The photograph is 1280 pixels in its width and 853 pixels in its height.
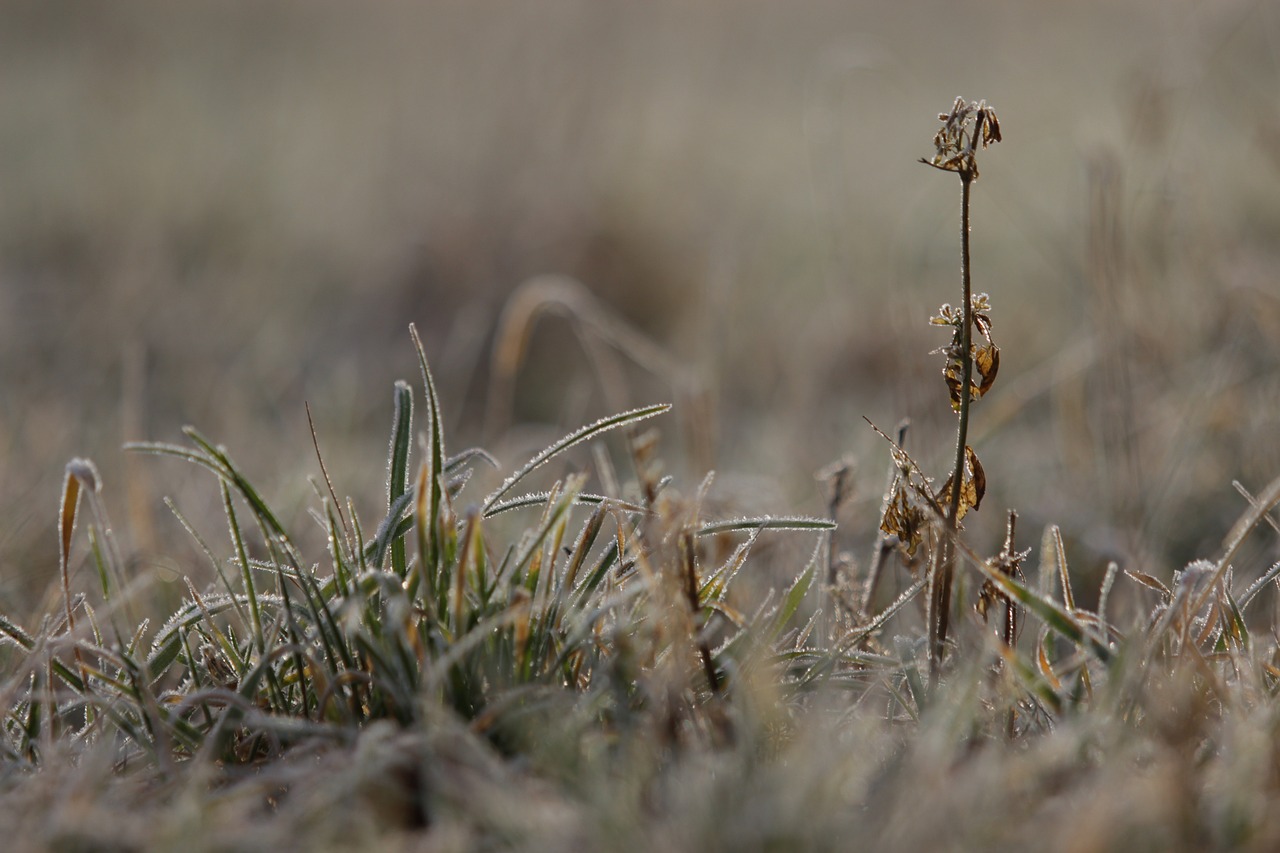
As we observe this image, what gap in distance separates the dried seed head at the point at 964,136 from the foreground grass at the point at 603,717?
0.36 meters

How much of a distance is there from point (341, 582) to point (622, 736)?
1.19ft

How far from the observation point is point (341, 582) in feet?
3.87

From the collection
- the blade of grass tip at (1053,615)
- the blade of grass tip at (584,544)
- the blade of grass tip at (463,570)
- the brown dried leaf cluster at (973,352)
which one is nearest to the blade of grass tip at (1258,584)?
the blade of grass tip at (1053,615)

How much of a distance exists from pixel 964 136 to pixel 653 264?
148 inches

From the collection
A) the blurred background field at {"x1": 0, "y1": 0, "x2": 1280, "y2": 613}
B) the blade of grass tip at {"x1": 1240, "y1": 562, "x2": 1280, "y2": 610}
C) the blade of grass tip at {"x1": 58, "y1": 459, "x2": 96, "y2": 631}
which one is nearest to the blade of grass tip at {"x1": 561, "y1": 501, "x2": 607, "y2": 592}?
the blade of grass tip at {"x1": 58, "y1": 459, "x2": 96, "y2": 631}

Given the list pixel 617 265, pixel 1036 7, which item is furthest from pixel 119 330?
pixel 1036 7

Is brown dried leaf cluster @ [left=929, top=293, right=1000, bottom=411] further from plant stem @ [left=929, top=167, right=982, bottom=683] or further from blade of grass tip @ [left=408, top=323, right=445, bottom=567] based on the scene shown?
blade of grass tip @ [left=408, top=323, right=445, bottom=567]

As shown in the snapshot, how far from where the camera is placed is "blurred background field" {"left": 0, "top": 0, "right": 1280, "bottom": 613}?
2340mm

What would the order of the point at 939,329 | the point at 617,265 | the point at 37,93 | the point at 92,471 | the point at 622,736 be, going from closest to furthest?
the point at 622,736 < the point at 92,471 < the point at 939,329 < the point at 617,265 < the point at 37,93

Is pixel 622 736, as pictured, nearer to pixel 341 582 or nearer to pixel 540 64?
pixel 341 582

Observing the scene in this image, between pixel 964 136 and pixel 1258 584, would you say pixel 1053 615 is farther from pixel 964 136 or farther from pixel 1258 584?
pixel 964 136

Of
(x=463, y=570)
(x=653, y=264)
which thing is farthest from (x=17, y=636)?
(x=653, y=264)

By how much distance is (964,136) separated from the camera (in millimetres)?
1060

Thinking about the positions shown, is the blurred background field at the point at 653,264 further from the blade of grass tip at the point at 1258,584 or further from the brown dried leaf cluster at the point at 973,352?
the brown dried leaf cluster at the point at 973,352
